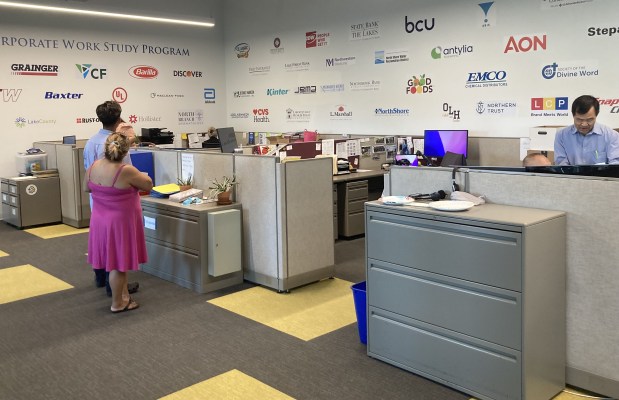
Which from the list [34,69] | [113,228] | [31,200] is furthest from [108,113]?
[34,69]

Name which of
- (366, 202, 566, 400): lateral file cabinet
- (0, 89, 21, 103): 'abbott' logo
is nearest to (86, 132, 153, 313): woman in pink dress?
(366, 202, 566, 400): lateral file cabinet

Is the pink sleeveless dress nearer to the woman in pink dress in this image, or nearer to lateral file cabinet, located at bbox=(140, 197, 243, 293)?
the woman in pink dress

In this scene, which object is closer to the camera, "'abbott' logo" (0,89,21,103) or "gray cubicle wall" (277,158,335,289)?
"gray cubicle wall" (277,158,335,289)

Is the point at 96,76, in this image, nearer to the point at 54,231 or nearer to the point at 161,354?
the point at 54,231

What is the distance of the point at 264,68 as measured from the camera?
9.85m

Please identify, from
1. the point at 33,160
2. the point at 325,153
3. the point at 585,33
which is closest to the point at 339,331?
the point at 325,153

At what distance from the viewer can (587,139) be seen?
14.0 ft

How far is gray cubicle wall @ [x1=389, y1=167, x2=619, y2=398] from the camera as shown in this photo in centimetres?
273

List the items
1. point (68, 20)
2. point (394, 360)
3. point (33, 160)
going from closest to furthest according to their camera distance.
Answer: point (394, 360) → point (33, 160) → point (68, 20)

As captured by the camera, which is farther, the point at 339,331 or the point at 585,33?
the point at 585,33

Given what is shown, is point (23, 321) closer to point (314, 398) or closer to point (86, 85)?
point (314, 398)

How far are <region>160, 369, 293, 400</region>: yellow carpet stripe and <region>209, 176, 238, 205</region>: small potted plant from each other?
1885 mm

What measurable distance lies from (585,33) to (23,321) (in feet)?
19.2

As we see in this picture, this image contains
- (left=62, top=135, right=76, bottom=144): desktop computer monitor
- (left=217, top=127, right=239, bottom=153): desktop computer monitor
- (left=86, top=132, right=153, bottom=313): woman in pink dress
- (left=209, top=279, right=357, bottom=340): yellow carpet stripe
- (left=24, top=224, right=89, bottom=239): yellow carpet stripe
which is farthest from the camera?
(left=62, top=135, right=76, bottom=144): desktop computer monitor
